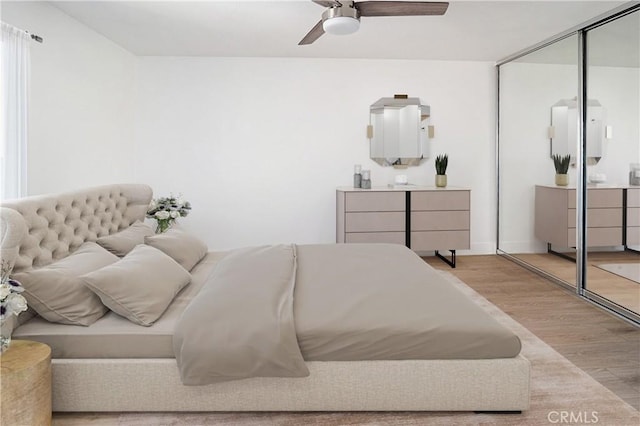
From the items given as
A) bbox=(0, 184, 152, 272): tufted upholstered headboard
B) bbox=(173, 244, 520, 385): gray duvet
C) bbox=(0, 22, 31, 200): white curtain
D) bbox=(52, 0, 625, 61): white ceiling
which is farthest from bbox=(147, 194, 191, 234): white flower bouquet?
bbox=(173, 244, 520, 385): gray duvet

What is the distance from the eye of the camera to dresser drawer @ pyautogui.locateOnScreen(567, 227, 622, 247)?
3.62 m

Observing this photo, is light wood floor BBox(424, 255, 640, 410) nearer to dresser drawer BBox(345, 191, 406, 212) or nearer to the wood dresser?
the wood dresser

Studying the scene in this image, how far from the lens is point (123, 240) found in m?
3.04

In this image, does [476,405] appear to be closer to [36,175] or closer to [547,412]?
[547,412]

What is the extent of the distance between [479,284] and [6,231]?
3.77 m

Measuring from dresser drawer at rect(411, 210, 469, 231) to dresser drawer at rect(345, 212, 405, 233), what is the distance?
25 centimetres

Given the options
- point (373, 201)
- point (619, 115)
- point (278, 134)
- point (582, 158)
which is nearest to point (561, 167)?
point (582, 158)

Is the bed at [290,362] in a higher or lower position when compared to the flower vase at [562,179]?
lower

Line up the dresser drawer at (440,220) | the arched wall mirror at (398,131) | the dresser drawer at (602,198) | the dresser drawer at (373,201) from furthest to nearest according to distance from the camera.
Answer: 1. the arched wall mirror at (398,131)
2. the dresser drawer at (440,220)
3. the dresser drawer at (373,201)
4. the dresser drawer at (602,198)

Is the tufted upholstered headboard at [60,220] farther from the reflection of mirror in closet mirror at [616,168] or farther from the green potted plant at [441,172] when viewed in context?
the reflection of mirror in closet mirror at [616,168]

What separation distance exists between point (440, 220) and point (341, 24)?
2.73 meters

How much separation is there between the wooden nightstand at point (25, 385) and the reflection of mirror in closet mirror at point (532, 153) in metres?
4.06

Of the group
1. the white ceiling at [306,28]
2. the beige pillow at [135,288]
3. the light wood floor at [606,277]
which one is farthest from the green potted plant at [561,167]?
the beige pillow at [135,288]

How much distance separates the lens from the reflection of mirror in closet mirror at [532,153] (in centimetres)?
424
